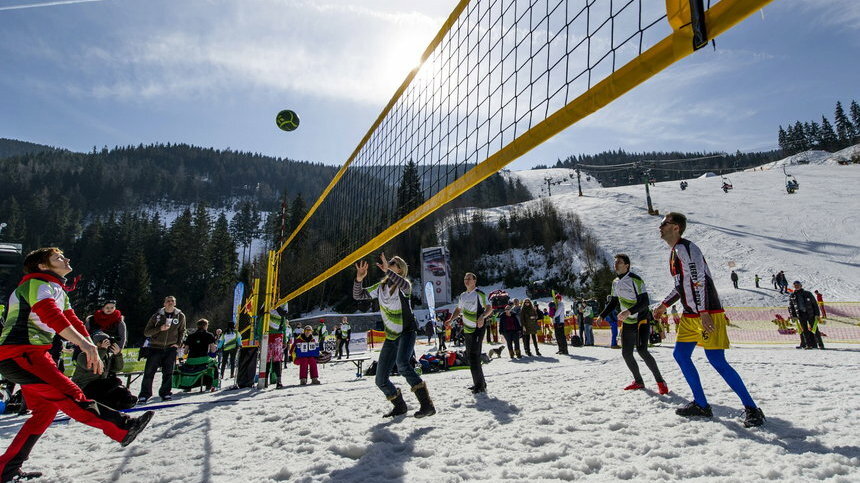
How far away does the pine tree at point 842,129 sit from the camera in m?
81.6

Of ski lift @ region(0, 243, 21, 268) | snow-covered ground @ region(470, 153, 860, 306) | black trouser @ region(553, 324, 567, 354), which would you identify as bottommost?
black trouser @ region(553, 324, 567, 354)

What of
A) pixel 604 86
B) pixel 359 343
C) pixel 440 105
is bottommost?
pixel 359 343

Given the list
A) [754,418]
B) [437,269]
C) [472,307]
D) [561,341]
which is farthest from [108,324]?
[437,269]

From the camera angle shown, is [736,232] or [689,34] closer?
[689,34]

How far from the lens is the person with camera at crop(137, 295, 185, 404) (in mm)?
5766

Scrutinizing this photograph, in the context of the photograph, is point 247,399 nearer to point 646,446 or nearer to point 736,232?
point 646,446

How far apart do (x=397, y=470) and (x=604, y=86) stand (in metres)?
2.83

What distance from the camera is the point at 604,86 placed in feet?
9.55

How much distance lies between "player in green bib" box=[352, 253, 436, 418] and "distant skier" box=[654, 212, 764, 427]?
6.88 ft

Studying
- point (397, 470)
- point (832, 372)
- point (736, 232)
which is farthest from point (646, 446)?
point (736, 232)

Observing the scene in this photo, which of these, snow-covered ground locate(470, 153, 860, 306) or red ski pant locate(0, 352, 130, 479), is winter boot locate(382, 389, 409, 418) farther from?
snow-covered ground locate(470, 153, 860, 306)

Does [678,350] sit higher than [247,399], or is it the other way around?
[678,350]

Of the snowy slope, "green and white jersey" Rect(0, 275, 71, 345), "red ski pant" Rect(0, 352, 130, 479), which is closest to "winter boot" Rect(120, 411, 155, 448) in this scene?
"red ski pant" Rect(0, 352, 130, 479)

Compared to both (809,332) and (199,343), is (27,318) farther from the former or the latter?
(809,332)
